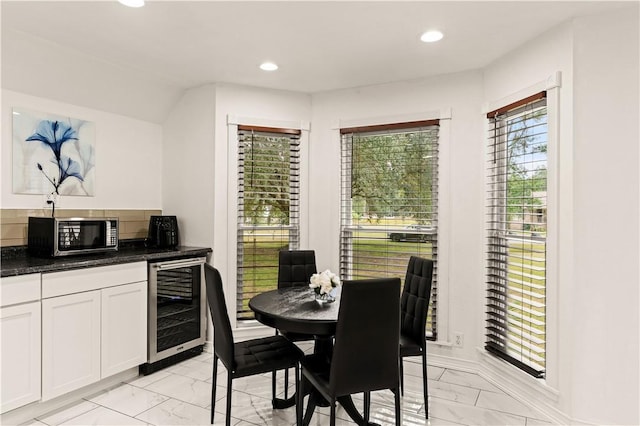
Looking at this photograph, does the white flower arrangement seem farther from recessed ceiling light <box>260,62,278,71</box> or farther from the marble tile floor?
recessed ceiling light <box>260,62,278,71</box>

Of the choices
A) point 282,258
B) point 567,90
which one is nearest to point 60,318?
point 282,258

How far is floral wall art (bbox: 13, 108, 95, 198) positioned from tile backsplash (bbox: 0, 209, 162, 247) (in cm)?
17

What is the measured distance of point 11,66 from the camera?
2.97 metres

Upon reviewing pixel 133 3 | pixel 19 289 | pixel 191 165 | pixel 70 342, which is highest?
pixel 133 3

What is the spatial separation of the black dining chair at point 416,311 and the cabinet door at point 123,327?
2099 mm

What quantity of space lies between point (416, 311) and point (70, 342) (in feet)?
8.00

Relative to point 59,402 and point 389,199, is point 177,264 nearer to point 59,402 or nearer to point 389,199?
point 59,402

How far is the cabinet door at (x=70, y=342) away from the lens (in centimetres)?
266

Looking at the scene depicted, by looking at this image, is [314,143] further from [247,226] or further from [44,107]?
[44,107]

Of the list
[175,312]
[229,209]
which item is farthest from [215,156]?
[175,312]

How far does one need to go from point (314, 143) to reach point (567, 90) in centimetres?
236

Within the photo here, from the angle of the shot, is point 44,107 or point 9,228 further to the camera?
point 44,107

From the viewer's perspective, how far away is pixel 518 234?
122 inches

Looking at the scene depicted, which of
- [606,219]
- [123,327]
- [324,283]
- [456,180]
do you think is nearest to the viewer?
[606,219]
